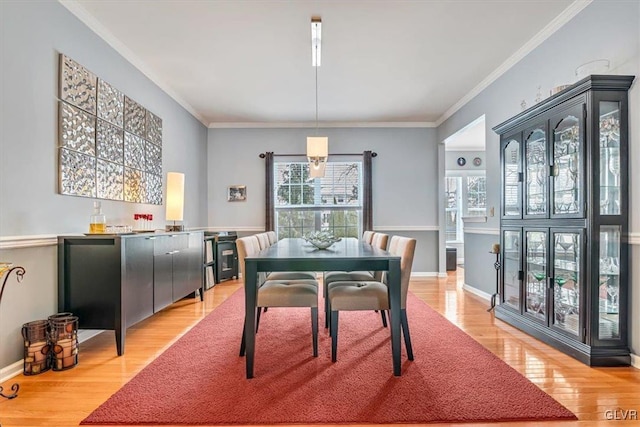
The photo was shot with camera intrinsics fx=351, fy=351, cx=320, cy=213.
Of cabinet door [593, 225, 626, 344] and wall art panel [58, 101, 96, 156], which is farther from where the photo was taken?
wall art panel [58, 101, 96, 156]

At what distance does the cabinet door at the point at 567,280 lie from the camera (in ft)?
8.07

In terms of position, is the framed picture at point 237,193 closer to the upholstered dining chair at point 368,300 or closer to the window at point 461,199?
the upholstered dining chair at point 368,300

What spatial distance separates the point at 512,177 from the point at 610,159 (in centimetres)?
95

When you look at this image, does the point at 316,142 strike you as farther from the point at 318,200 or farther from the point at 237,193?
the point at 237,193

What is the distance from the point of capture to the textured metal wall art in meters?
2.65

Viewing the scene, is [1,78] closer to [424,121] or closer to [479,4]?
[479,4]

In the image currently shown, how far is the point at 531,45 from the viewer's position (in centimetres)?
336

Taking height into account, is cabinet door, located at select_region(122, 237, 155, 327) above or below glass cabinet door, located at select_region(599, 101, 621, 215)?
below

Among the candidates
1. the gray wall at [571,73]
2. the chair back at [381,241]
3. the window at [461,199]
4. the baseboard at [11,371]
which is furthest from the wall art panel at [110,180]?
the window at [461,199]

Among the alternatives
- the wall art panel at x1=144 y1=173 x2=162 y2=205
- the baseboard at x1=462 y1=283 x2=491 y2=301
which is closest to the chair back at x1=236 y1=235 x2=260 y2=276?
the wall art panel at x1=144 y1=173 x2=162 y2=205

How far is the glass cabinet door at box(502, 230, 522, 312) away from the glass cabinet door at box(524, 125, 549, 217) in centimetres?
32

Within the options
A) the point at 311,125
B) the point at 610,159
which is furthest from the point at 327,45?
the point at 311,125

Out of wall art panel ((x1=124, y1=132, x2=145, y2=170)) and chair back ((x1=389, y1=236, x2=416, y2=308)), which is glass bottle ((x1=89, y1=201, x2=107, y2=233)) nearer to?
wall art panel ((x1=124, y1=132, x2=145, y2=170))

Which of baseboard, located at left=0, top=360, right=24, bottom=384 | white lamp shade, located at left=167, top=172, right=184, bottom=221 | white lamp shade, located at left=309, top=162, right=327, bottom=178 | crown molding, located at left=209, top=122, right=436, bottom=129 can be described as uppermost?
crown molding, located at left=209, top=122, right=436, bottom=129
